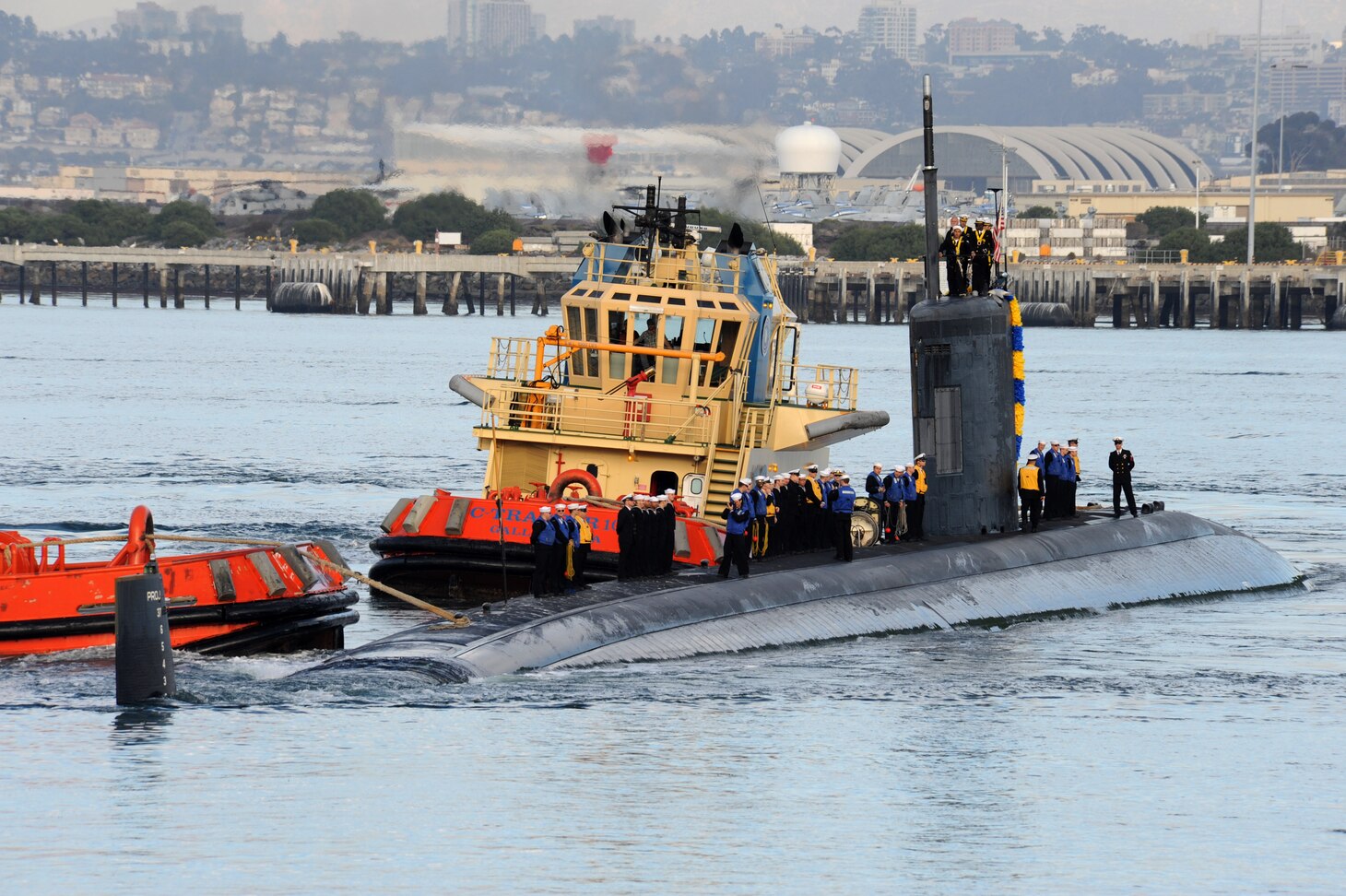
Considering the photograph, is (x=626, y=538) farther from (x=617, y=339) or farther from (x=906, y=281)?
(x=906, y=281)

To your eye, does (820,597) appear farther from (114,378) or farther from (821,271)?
(821,271)

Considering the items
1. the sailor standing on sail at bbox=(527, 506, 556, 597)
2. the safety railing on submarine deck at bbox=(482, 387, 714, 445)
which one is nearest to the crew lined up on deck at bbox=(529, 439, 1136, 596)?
the sailor standing on sail at bbox=(527, 506, 556, 597)

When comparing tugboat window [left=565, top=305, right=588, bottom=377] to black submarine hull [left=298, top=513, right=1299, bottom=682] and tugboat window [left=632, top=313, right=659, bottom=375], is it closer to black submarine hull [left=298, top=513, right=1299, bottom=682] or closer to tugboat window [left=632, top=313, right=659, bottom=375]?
tugboat window [left=632, top=313, right=659, bottom=375]

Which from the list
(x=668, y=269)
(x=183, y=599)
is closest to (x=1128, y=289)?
(x=668, y=269)

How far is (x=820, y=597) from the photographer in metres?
26.0

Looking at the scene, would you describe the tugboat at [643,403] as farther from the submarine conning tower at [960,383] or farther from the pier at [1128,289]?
the pier at [1128,289]

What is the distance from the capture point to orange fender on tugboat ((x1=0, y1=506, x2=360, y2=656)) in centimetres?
2372

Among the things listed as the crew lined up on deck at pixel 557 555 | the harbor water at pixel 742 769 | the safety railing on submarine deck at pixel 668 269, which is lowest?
the harbor water at pixel 742 769

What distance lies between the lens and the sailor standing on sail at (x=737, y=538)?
25688mm

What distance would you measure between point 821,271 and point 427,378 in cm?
7007

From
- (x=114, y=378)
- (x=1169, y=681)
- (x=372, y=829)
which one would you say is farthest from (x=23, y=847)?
(x=114, y=378)

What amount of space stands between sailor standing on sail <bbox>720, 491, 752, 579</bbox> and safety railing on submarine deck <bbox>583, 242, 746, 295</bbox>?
8.46 metres

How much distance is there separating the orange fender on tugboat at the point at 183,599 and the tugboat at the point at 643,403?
5596mm

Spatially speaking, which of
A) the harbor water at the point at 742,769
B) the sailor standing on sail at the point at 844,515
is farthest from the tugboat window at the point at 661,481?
the sailor standing on sail at the point at 844,515
